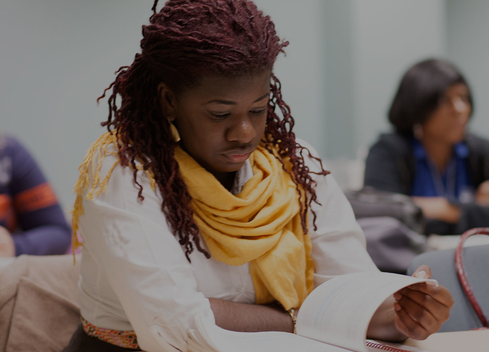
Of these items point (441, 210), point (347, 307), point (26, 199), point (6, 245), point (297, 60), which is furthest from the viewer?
point (297, 60)

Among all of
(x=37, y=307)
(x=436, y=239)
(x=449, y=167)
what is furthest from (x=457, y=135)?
(x=37, y=307)

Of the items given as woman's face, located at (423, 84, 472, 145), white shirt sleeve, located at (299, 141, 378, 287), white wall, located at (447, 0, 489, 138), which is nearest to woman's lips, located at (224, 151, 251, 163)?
white shirt sleeve, located at (299, 141, 378, 287)

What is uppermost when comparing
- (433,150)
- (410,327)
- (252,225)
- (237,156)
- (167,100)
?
(167,100)

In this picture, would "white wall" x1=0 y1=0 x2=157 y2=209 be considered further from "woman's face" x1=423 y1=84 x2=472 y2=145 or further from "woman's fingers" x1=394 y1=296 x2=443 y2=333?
"woman's fingers" x1=394 y1=296 x2=443 y2=333

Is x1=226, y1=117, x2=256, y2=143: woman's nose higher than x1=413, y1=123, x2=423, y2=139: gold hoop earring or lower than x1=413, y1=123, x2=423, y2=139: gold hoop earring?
higher

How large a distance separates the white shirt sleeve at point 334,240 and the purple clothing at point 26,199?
117 centimetres

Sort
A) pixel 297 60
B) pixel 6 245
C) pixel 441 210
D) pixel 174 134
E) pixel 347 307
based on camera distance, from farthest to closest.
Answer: pixel 297 60
pixel 441 210
pixel 6 245
pixel 174 134
pixel 347 307

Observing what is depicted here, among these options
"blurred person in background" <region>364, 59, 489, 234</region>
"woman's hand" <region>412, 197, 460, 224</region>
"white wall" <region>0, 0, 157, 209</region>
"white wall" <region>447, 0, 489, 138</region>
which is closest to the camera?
"woman's hand" <region>412, 197, 460, 224</region>

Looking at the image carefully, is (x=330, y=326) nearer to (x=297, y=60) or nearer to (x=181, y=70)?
(x=181, y=70)

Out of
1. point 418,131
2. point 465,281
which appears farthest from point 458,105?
point 465,281

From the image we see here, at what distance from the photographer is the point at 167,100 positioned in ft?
3.68

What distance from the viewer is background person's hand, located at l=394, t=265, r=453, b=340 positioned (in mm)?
923

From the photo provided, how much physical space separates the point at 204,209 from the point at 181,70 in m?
0.29

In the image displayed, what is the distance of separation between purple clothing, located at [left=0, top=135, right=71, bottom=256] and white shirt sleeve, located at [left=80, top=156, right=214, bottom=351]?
107 cm
